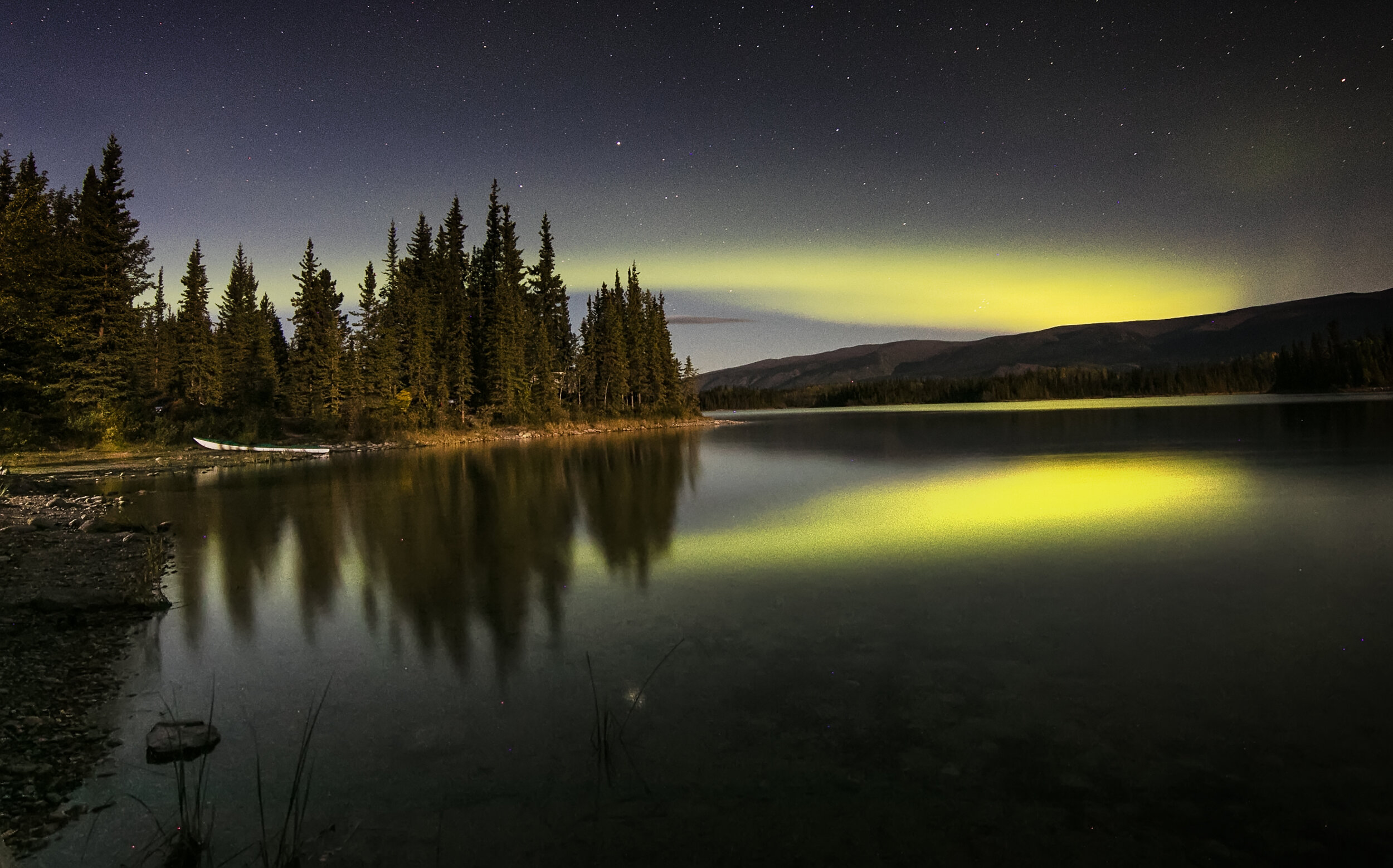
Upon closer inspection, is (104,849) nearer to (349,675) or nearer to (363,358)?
(349,675)

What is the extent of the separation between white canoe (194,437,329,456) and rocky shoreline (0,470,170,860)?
1094 inches

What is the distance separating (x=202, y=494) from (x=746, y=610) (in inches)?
895

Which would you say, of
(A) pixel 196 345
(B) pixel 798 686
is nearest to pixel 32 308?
(B) pixel 798 686

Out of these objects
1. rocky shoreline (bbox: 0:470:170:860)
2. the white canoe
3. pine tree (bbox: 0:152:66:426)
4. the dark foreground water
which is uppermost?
pine tree (bbox: 0:152:66:426)

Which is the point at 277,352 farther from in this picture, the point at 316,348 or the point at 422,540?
the point at 422,540

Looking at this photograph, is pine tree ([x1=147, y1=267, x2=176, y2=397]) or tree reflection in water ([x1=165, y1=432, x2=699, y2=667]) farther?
pine tree ([x1=147, y1=267, x2=176, y2=397])

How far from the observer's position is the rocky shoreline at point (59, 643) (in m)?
5.10

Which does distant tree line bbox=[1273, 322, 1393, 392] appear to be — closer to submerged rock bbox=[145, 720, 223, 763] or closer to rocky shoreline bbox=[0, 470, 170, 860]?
submerged rock bbox=[145, 720, 223, 763]

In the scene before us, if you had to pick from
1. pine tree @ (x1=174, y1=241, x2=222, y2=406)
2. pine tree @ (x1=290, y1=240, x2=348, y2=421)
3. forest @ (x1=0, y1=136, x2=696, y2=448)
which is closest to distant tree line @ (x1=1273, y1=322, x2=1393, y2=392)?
forest @ (x1=0, y1=136, x2=696, y2=448)

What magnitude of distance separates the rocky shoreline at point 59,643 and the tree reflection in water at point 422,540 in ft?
2.84

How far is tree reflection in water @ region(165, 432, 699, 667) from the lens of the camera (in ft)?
32.9

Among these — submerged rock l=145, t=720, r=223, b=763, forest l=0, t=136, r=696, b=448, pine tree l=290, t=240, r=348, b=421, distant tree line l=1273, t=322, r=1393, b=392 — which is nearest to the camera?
submerged rock l=145, t=720, r=223, b=763

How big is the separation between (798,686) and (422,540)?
11.2 meters

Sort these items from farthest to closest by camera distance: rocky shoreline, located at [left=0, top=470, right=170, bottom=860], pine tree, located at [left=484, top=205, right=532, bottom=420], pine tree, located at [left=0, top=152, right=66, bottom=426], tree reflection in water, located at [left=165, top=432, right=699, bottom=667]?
pine tree, located at [left=484, top=205, right=532, bottom=420] < pine tree, located at [left=0, top=152, right=66, bottom=426] < tree reflection in water, located at [left=165, top=432, right=699, bottom=667] < rocky shoreline, located at [left=0, top=470, right=170, bottom=860]
